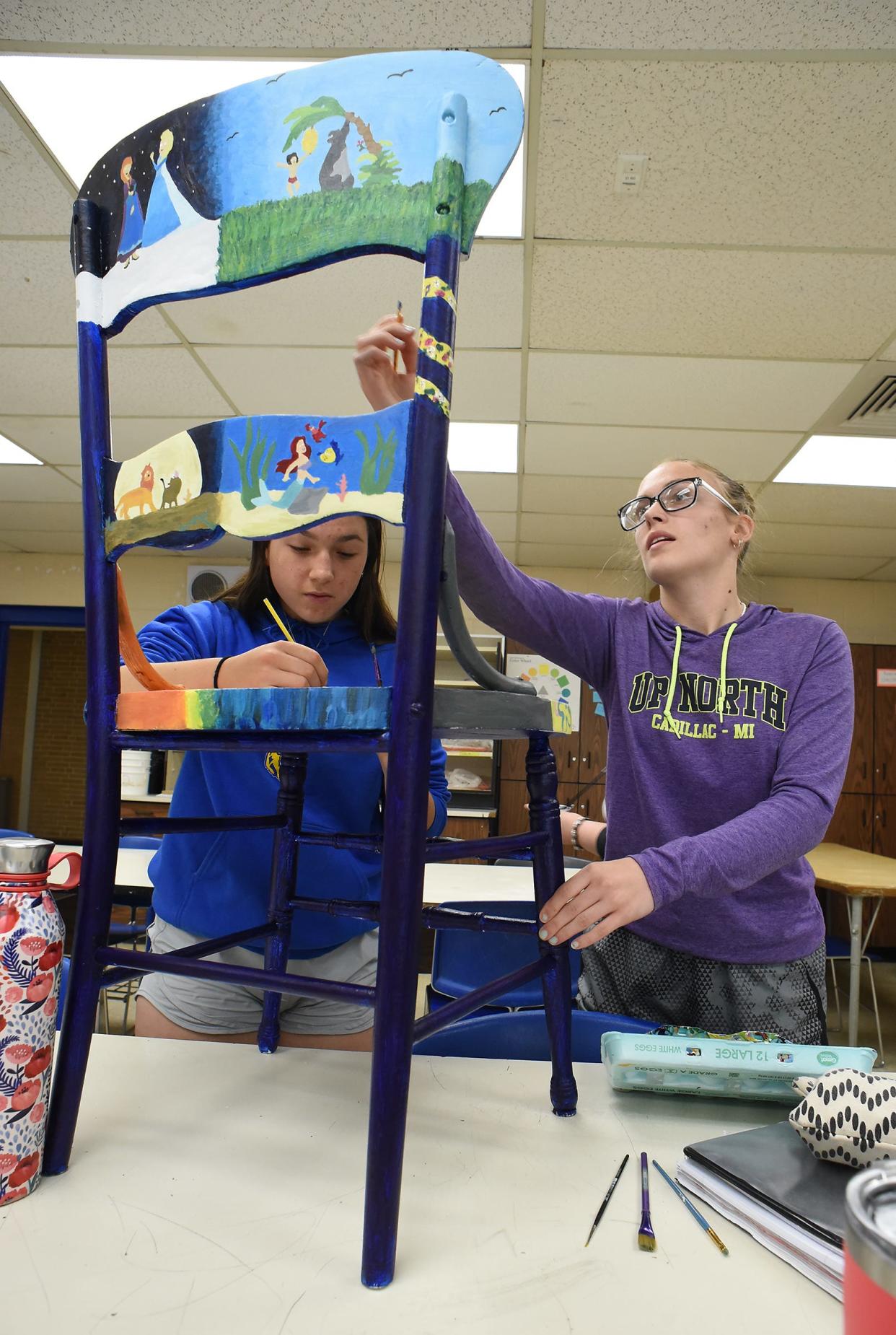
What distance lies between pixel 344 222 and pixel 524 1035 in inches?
37.7

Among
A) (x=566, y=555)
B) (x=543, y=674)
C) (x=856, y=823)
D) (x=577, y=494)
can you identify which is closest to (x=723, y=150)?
(x=577, y=494)

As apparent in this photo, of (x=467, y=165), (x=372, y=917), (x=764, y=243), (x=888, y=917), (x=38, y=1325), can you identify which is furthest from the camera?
(x=888, y=917)

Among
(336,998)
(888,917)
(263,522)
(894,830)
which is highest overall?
(263,522)

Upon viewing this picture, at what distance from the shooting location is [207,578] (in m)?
6.62

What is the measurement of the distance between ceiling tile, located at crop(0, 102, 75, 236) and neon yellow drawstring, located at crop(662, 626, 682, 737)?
6.70 ft

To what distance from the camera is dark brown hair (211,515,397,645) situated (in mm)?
1227

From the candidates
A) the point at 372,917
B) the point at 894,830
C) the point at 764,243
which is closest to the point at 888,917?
the point at 894,830

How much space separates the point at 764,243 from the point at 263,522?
8.52ft

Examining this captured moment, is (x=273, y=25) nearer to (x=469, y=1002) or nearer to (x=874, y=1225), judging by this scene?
(x=469, y=1002)

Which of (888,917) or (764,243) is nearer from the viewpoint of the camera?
(764,243)

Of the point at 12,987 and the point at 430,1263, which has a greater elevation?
the point at 12,987

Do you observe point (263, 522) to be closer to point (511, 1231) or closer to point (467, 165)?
point (467, 165)

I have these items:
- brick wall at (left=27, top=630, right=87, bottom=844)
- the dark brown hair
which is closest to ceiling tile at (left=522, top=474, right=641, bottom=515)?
the dark brown hair

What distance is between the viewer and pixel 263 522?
0.62 metres
